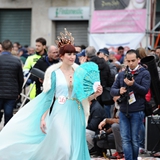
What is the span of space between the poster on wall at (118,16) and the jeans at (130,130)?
802cm

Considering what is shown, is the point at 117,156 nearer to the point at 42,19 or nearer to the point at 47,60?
the point at 47,60

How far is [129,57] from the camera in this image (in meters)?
8.35

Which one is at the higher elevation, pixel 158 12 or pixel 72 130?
pixel 158 12

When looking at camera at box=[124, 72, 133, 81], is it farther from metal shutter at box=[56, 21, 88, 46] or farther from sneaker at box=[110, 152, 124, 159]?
metal shutter at box=[56, 21, 88, 46]

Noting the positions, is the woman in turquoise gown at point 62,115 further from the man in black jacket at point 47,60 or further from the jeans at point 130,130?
the man in black jacket at point 47,60

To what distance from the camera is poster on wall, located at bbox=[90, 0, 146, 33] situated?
1623 centimetres

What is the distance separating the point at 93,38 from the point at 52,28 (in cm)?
806

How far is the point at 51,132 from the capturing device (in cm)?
756

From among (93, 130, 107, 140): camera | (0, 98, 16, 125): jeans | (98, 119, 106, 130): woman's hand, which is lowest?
(93, 130, 107, 140): camera

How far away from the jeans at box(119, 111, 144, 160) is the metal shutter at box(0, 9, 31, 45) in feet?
57.9

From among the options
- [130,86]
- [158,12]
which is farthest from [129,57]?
[158,12]

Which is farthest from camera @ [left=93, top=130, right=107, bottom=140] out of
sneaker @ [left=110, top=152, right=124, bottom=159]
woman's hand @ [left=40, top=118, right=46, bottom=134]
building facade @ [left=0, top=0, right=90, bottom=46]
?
building facade @ [left=0, top=0, right=90, bottom=46]

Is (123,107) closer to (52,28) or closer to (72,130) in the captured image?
(72,130)

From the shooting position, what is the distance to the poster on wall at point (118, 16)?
53.3 ft
